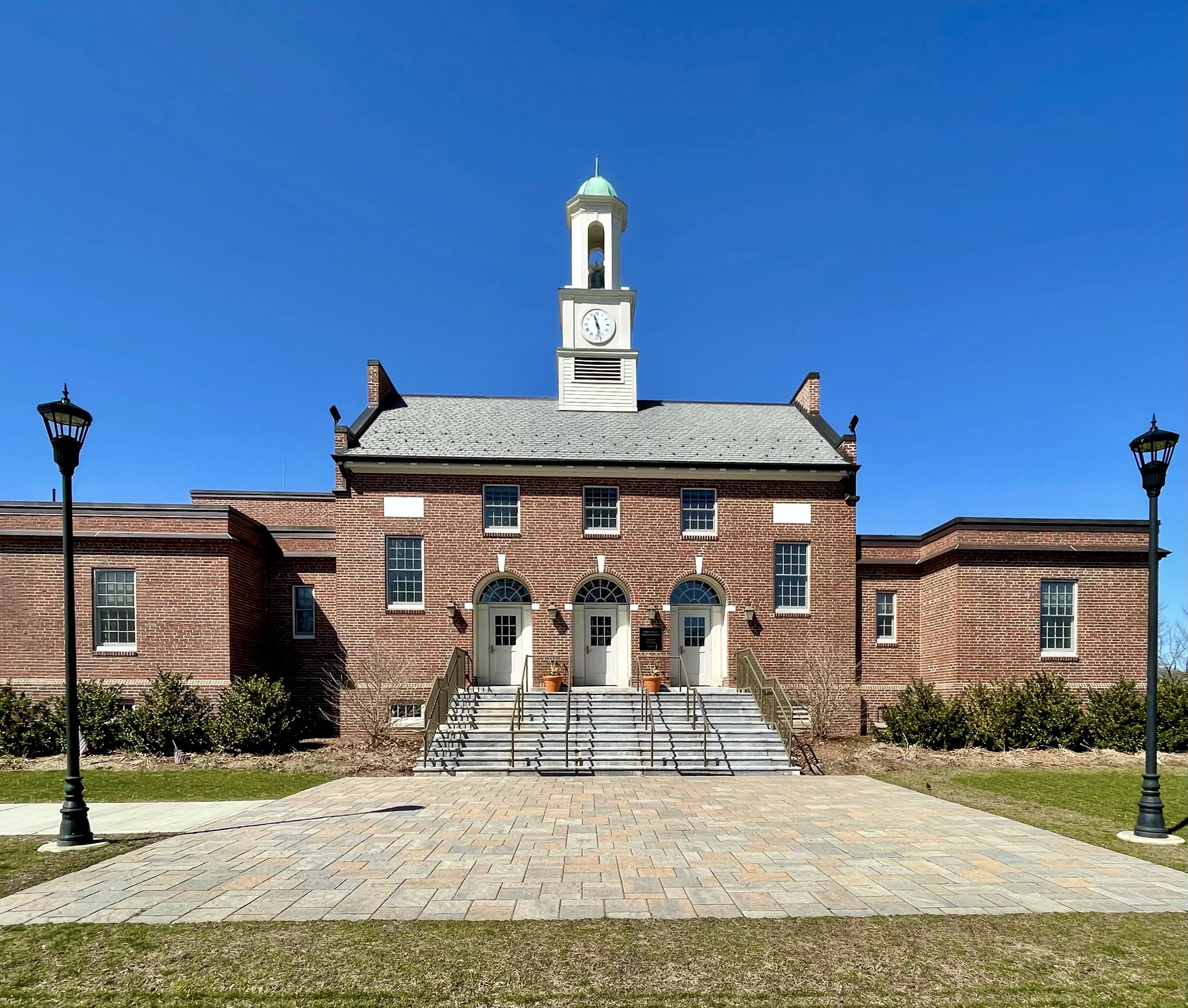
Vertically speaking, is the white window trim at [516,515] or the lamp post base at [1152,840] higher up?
the white window trim at [516,515]

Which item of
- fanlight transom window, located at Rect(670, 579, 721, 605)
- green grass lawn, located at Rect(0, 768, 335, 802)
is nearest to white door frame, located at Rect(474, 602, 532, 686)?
fanlight transom window, located at Rect(670, 579, 721, 605)

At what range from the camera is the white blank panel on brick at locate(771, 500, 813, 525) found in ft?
67.6

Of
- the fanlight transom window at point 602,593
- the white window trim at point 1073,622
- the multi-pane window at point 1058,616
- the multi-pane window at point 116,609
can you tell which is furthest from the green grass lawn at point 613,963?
the multi-pane window at point 1058,616

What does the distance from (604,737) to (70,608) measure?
10.8m

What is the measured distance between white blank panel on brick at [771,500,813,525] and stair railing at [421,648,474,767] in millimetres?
10390

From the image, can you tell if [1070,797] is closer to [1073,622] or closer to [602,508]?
[1073,622]

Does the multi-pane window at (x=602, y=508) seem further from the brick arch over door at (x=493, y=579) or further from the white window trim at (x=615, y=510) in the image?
the brick arch over door at (x=493, y=579)

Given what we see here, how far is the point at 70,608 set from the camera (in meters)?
9.23

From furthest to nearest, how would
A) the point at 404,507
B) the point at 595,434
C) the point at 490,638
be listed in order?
the point at 595,434, the point at 490,638, the point at 404,507

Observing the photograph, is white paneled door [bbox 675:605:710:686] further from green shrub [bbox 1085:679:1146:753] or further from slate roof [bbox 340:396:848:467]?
green shrub [bbox 1085:679:1146:753]

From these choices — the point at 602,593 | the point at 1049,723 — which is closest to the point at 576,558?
the point at 602,593

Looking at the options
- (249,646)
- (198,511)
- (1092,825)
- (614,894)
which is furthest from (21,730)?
(1092,825)

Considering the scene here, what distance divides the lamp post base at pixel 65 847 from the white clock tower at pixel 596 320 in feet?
58.0

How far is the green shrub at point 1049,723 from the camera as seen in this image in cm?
1723
